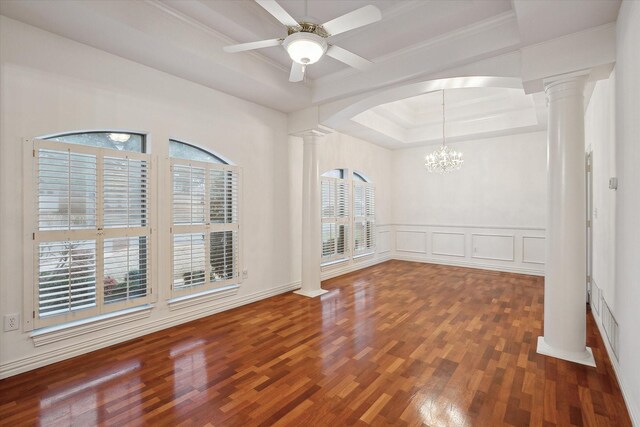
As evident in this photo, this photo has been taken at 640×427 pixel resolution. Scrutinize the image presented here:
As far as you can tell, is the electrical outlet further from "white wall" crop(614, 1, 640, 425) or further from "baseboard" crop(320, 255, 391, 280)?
"white wall" crop(614, 1, 640, 425)

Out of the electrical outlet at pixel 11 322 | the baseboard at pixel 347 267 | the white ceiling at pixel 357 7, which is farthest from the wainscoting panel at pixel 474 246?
the electrical outlet at pixel 11 322

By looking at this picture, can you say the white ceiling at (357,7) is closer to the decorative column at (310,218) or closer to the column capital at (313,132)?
the column capital at (313,132)

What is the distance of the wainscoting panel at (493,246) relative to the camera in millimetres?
6293

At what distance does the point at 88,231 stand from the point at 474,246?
672cm

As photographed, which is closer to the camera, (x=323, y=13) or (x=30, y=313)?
(x=30, y=313)

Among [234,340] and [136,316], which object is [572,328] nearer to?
[234,340]

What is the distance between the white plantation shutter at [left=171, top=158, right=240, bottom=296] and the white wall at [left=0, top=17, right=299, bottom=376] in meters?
0.16

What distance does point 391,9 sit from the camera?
295 centimetres

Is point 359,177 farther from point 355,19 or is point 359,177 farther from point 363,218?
point 355,19

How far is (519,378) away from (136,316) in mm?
3538

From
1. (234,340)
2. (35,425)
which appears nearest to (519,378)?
(234,340)

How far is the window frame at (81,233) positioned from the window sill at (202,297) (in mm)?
293

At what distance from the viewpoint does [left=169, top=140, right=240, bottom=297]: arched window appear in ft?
11.6

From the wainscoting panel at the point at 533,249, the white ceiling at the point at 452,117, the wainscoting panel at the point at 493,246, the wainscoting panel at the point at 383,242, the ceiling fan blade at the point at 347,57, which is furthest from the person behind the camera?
the wainscoting panel at the point at 383,242
